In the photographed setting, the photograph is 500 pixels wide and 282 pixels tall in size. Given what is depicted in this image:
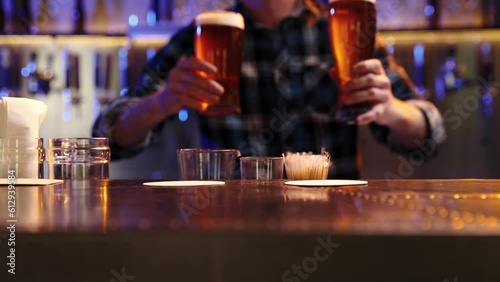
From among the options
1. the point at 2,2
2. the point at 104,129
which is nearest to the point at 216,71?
the point at 104,129

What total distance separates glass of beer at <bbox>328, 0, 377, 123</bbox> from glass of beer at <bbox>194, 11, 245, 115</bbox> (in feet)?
0.69

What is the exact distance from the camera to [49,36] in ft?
10.3

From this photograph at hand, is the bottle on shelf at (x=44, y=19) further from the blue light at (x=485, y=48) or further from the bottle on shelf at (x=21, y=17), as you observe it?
the blue light at (x=485, y=48)

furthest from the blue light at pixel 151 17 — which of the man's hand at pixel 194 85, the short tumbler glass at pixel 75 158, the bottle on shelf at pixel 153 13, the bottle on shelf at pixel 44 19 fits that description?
the short tumbler glass at pixel 75 158

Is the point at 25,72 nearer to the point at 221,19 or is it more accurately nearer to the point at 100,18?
the point at 100,18

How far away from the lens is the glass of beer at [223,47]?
125 centimetres

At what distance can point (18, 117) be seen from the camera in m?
1.05

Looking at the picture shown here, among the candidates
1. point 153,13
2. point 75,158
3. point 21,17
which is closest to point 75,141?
point 75,158

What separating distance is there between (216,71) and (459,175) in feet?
6.89

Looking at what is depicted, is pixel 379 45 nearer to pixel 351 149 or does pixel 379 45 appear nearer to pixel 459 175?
pixel 351 149

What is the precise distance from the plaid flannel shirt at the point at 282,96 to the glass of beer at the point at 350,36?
2.67 ft

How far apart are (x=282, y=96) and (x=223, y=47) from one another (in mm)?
902

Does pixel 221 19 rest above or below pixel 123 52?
below

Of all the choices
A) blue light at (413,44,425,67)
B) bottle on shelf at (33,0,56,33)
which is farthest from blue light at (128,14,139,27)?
blue light at (413,44,425,67)
